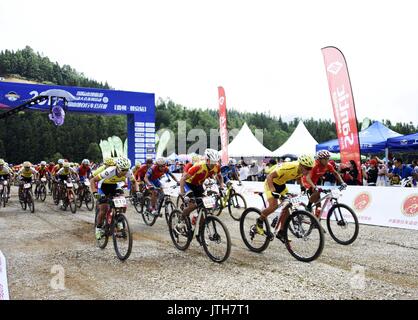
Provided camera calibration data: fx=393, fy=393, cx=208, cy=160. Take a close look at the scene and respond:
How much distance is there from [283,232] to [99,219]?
3474 mm

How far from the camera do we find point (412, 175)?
15.0 meters

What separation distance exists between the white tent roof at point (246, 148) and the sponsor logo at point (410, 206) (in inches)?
749

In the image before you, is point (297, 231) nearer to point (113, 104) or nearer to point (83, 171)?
point (83, 171)

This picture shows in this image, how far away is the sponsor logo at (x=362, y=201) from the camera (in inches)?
419

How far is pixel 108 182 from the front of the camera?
7574mm

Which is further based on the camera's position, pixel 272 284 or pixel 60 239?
pixel 60 239

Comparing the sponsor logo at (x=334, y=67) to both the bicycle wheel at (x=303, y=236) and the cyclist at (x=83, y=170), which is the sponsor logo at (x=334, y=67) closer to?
the bicycle wheel at (x=303, y=236)

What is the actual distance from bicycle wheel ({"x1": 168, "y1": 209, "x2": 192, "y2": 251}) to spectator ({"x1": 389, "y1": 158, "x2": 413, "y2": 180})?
10871 mm

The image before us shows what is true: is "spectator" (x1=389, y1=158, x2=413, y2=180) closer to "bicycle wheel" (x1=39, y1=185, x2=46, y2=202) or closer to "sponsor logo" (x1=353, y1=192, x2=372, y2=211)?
"sponsor logo" (x1=353, y1=192, x2=372, y2=211)

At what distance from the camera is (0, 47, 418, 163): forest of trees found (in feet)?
260
